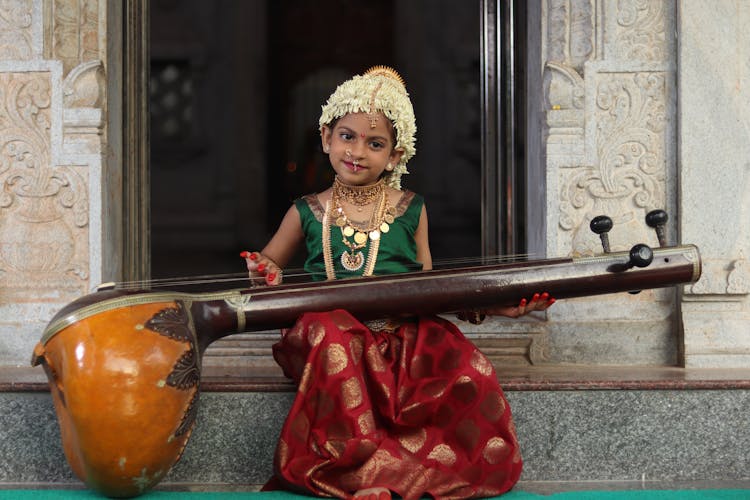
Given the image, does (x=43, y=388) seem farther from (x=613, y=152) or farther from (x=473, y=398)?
(x=613, y=152)

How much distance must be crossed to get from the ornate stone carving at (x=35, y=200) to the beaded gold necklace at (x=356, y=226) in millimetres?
1317

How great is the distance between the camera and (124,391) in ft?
8.01

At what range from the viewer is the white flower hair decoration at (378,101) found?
3.12 m

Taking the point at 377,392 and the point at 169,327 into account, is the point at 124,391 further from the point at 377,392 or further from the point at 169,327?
the point at 377,392

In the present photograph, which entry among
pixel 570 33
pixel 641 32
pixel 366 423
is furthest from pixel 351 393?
pixel 641 32

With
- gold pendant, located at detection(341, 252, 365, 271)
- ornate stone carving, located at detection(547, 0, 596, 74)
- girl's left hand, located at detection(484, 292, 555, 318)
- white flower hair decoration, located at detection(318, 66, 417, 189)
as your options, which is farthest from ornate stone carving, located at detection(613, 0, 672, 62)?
gold pendant, located at detection(341, 252, 365, 271)

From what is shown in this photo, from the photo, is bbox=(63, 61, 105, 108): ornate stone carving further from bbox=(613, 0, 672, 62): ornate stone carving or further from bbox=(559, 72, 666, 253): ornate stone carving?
bbox=(613, 0, 672, 62): ornate stone carving

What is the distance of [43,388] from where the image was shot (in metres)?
2.98

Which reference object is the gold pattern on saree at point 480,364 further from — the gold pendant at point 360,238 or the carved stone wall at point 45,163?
the carved stone wall at point 45,163

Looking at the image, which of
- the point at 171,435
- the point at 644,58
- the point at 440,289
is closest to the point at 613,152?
the point at 644,58

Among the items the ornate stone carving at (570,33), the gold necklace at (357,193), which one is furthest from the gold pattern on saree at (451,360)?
the ornate stone carving at (570,33)

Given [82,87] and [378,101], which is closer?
[378,101]

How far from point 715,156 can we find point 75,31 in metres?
2.82

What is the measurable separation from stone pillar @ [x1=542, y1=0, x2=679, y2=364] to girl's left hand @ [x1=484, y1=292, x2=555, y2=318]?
102cm
